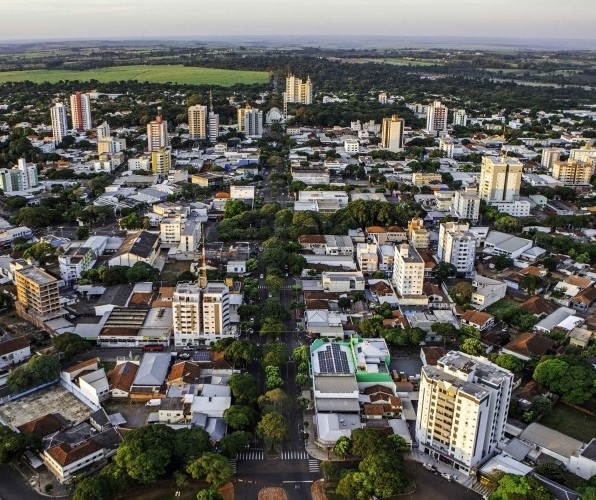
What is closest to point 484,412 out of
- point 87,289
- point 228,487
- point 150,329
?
point 228,487

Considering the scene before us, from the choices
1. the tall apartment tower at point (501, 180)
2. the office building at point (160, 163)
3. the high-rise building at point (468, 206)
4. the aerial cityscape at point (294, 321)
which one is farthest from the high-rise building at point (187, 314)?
the office building at point (160, 163)

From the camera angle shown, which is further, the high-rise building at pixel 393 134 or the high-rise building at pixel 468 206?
the high-rise building at pixel 393 134

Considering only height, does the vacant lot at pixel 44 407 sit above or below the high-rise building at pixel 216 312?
below

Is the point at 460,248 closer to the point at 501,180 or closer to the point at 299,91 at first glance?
the point at 501,180

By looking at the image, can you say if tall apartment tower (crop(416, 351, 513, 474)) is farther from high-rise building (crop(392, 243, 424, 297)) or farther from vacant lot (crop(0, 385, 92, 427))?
vacant lot (crop(0, 385, 92, 427))

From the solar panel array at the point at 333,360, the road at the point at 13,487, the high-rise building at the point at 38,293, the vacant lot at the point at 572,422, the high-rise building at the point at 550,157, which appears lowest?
the road at the point at 13,487

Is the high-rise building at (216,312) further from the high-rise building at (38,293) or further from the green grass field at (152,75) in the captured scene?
the green grass field at (152,75)

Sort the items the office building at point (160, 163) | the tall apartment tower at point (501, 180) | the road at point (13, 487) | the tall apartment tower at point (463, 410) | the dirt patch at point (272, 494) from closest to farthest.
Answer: the road at point (13, 487) → the dirt patch at point (272, 494) → the tall apartment tower at point (463, 410) → the tall apartment tower at point (501, 180) → the office building at point (160, 163)

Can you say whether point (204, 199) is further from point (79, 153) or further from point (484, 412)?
point (484, 412)

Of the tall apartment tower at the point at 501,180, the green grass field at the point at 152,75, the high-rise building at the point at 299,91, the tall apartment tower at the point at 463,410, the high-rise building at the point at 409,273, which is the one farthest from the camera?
the green grass field at the point at 152,75
